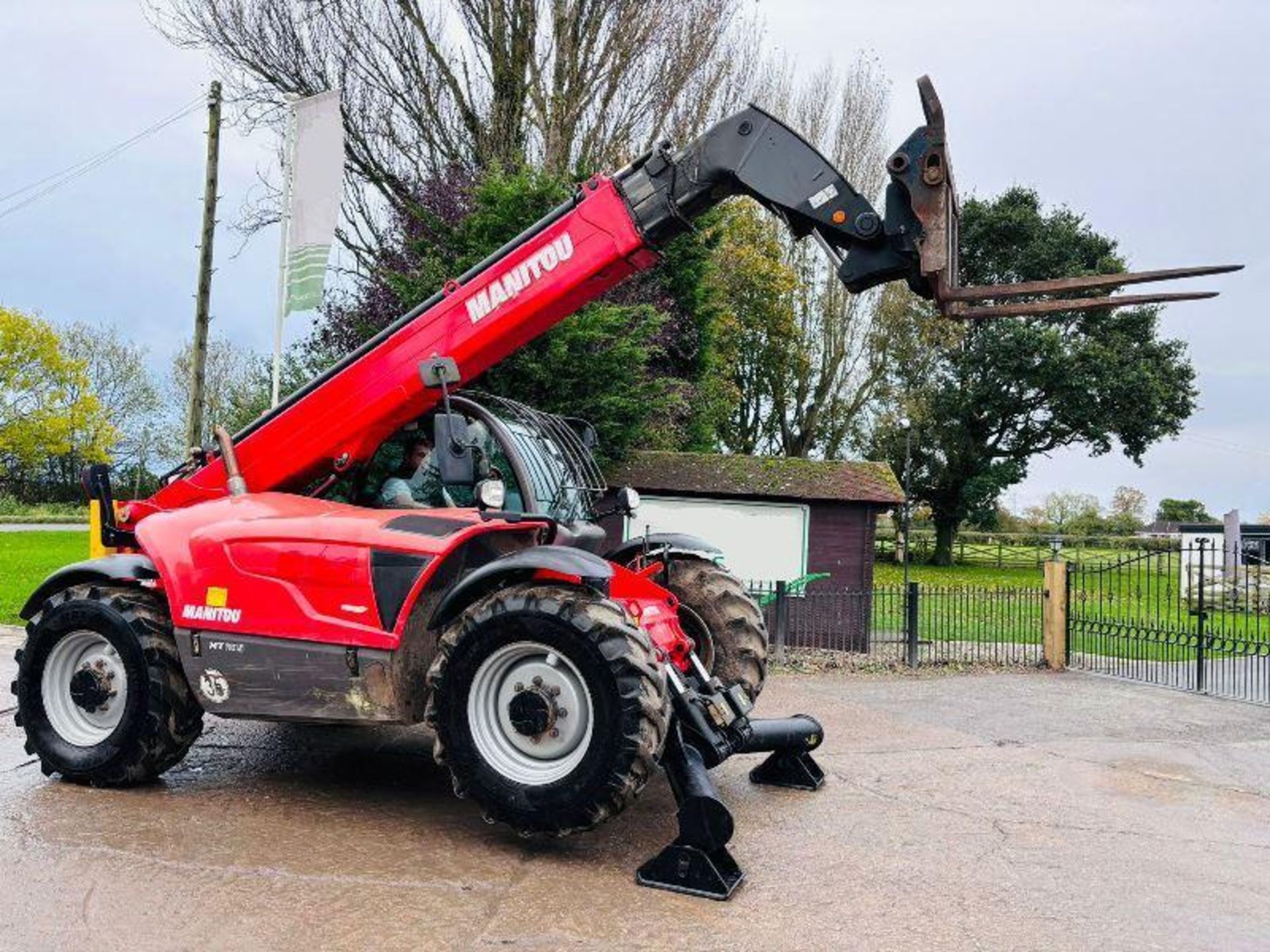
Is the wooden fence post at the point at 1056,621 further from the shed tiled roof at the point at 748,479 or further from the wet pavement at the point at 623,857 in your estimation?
the wet pavement at the point at 623,857

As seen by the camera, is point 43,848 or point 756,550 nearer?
point 43,848

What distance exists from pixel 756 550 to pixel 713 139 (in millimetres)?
9142

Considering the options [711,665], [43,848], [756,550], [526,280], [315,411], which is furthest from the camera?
[756,550]

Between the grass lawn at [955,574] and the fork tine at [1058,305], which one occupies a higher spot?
the fork tine at [1058,305]

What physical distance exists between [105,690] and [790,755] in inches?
153

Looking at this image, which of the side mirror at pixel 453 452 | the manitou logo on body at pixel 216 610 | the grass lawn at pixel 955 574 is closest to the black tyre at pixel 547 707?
the side mirror at pixel 453 452

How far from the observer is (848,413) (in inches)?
1294

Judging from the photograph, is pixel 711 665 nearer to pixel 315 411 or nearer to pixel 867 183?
pixel 315 411

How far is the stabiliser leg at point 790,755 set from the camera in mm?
6363

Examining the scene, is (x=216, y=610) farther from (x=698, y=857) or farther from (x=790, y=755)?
(x=790, y=755)

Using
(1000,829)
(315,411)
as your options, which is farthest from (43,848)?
(1000,829)

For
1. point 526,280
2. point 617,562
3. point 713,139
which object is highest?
point 713,139

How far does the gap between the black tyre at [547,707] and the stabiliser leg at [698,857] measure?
0.86 ft

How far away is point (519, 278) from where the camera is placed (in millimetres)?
6312
